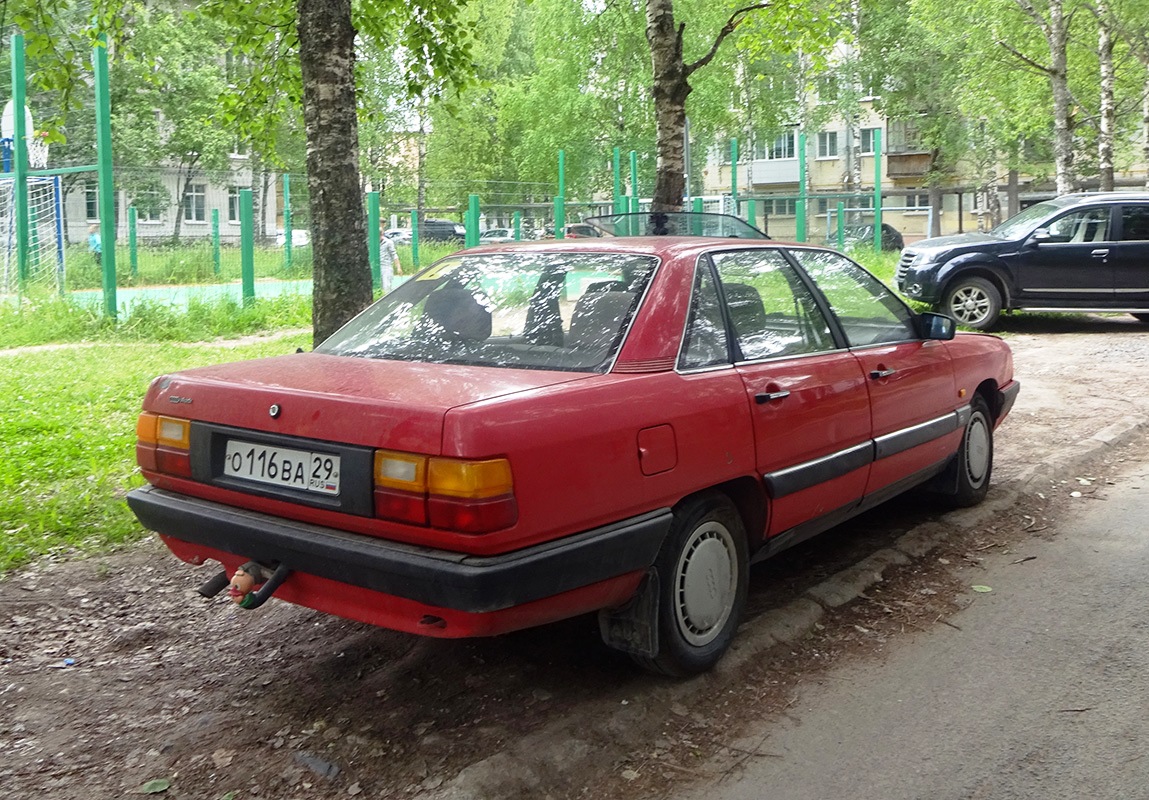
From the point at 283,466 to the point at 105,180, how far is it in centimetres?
1155

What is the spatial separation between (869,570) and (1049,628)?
832mm

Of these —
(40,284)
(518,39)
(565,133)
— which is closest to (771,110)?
(565,133)

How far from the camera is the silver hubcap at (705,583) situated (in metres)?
3.80

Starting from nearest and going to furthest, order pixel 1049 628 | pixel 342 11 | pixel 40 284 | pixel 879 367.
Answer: pixel 1049 628 < pixel 879 367 < pixel 342 11 < pixel 40 284

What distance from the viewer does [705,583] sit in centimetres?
390

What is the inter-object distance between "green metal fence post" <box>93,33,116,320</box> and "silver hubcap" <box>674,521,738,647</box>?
11.1m

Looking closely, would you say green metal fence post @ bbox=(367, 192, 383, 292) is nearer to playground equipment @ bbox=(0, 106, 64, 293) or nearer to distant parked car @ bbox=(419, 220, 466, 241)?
distant parked car @ bbox=(419, 220, 466, 241)

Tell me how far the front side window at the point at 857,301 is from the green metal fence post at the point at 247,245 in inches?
508

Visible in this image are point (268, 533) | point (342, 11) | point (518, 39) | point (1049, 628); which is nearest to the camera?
point (268, 533)

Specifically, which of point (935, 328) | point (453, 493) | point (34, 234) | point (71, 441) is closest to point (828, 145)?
point (34, 234)

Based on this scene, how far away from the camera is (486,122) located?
4634 cm

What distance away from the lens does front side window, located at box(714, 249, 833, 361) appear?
4285 mm

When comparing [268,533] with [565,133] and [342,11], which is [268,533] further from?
[565,133]

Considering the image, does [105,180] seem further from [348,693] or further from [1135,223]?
[1135,223]
